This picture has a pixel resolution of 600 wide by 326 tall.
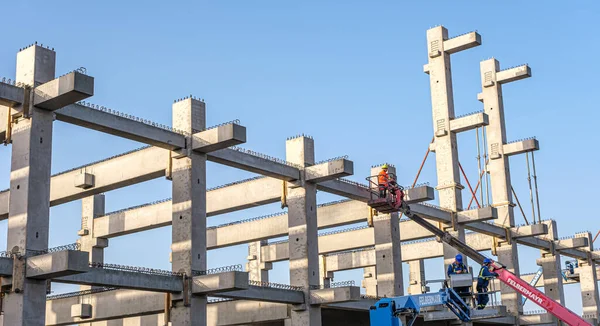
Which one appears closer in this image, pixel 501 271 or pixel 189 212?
pixel 501 271

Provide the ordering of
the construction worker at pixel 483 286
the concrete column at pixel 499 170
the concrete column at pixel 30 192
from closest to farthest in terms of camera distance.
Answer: the concrete column at pixel 30 192, the construction worker at pixel 483 286, the concrete column at pixel 499 170

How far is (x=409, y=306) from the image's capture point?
19.9 metres

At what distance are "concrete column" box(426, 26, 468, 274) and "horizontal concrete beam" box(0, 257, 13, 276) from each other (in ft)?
80.5

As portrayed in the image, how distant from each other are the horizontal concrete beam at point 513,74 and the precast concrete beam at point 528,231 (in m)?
8.56

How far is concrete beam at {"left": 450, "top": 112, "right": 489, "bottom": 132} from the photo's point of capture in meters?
42.4

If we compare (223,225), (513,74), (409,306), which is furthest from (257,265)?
(409,306)

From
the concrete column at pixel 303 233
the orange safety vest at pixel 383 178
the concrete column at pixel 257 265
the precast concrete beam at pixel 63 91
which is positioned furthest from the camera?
the concrete column at pixel 257 265

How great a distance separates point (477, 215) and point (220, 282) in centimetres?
1703

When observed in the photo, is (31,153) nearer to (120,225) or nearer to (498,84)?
(120,225)

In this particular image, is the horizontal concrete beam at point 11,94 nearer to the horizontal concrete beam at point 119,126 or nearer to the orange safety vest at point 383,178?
the horizontal concrete beam at point 119,126

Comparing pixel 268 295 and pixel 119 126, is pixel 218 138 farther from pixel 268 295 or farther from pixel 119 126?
pixel 268 295

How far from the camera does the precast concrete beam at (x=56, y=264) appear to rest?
21.5 m

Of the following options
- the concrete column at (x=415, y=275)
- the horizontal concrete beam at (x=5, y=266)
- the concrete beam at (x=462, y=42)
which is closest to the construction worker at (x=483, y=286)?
the horizontal concrete beam at (x=5, y=266)

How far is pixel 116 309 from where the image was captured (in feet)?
110
